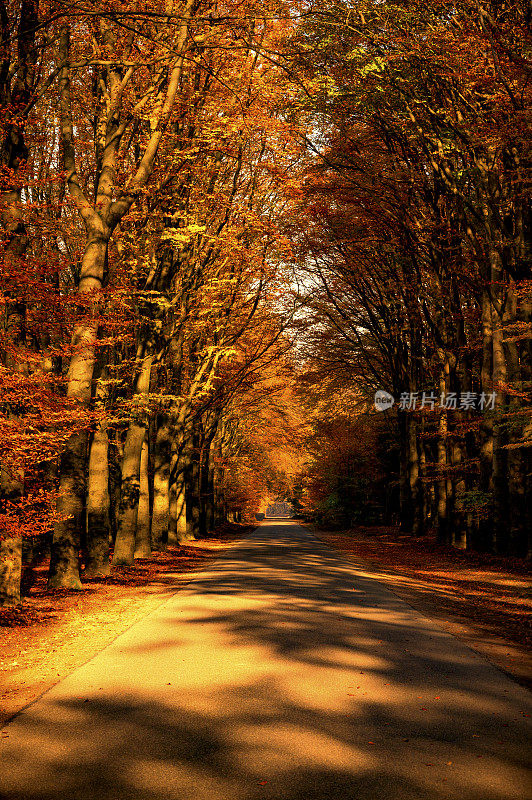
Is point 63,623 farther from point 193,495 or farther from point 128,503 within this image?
point 193,495

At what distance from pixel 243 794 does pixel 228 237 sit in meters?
19.5

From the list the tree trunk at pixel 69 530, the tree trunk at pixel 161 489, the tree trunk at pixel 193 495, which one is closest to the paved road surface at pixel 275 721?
the tree trunk at pixel 69 530

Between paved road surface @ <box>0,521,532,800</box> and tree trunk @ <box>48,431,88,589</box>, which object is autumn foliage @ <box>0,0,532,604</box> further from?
paved road surface @ <box>0,521,532,800</box>

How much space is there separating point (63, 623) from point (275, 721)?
235 inches

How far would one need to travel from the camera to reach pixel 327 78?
1770cm

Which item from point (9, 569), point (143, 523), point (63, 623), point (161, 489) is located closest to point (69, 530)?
point (9, 569)

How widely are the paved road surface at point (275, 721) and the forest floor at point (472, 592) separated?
57 cm

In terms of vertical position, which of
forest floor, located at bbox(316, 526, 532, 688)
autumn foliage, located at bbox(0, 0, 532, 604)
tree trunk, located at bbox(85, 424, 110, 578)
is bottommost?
forest floor, located at bbox(316, 526, 532, 688)

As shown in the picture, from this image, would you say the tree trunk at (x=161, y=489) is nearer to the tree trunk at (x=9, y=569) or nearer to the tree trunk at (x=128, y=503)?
the tree trunk at (x=128, y=503)

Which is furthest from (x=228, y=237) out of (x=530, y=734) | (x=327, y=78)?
(x=530, y=734)

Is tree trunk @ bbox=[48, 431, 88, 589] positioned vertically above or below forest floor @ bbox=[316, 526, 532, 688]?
above

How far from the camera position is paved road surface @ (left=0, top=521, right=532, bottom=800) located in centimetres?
432

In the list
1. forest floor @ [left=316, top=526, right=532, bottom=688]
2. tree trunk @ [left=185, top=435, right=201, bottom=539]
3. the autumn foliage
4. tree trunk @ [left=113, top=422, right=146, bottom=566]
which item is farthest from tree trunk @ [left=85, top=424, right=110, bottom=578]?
tree trunk @ [left=185, top=435, right=201, bottom=539]

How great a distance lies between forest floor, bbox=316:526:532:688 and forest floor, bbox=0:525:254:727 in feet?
15.4
